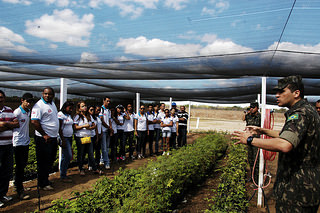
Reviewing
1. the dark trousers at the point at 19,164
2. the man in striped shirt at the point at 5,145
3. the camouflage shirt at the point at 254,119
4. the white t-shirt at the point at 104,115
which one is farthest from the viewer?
the white t-shirt at the point at 104,115

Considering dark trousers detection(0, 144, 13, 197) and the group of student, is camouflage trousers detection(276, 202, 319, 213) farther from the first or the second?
dark trousers detection(0, 144, 13, 197)

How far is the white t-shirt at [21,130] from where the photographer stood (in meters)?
3.61

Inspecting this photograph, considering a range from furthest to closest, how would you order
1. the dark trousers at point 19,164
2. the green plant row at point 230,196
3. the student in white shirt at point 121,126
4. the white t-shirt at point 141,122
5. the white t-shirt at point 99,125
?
the white t-shirt at point 141,122
the student in white shirt at point 121,126
the white t-shirt at point 99,125
the dark trousers at point 19,164
the green plant row at point 230,196

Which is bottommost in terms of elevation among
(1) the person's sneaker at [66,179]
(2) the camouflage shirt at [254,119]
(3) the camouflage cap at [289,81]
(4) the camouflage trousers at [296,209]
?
(1) the person's sneaker at [66,179]

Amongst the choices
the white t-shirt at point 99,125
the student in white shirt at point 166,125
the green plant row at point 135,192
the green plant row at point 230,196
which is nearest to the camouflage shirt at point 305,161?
the green plant row at point 230,196

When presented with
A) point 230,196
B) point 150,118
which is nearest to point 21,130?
point 230,196

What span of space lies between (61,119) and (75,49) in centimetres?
143

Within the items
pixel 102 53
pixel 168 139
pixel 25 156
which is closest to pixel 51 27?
pixel 102 53

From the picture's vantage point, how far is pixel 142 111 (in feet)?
22.8

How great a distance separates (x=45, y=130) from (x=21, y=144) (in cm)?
44

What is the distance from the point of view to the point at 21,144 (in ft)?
12.0

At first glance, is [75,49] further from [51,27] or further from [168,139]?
[168,139]

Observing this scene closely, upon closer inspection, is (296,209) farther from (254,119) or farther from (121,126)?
(121,126)

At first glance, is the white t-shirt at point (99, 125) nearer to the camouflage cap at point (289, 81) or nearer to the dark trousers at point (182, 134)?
the dark trousers at point (182, 134)
